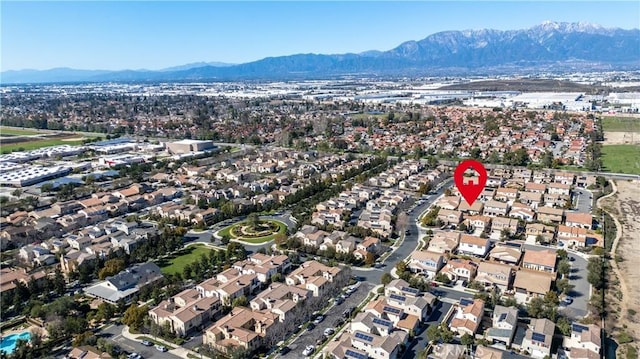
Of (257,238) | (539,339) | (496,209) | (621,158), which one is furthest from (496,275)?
(621,158)

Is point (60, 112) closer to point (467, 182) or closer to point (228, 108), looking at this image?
point (228, 108)

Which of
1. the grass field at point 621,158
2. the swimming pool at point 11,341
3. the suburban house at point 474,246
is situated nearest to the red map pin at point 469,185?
the suburban house at point 474,246

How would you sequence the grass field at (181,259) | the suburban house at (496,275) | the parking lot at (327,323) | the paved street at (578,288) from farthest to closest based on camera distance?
the grass field at (181,259)
the suburban house at (496,275)
the paved street at (578,288)
the parking lot at (327,323)

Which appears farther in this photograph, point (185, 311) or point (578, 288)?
point (578, 288)

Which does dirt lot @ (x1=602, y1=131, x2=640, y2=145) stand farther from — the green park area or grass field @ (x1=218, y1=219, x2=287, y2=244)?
the green park area

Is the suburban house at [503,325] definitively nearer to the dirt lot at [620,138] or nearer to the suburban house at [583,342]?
the suburban house at [583,342]

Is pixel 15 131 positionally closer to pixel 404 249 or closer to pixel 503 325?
pixel 404 249
